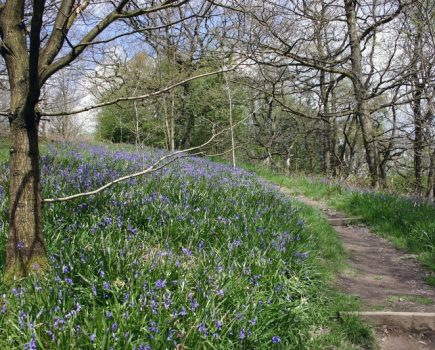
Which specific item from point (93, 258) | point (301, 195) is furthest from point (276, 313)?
point (301, 195)

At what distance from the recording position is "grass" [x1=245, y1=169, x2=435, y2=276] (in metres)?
6.32

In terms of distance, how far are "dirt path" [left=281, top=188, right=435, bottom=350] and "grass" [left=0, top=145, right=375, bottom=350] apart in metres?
0.27

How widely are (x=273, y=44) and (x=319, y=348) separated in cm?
990

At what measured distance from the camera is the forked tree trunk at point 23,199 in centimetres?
310

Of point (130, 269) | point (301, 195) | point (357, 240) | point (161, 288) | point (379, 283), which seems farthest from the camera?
point (301, 195)

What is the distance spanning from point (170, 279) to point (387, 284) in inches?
117

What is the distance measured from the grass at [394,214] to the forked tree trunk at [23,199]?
14.7 ft

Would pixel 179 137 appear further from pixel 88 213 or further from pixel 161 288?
pixel 161 288

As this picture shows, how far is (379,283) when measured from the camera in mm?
5070

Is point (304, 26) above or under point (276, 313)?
above

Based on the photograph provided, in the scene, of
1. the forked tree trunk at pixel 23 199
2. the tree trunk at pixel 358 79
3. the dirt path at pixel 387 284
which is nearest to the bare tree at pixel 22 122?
the forked tree trunk at pixel 23 199

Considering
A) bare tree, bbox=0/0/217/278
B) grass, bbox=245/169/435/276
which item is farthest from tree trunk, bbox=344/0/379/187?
bare tree, bbox=0/0/217/278

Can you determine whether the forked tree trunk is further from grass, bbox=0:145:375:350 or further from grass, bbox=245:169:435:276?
grass, bbox=245:169:435:276

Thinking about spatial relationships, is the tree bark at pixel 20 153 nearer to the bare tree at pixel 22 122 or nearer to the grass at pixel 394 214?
the bare tree at pixel 22 122
